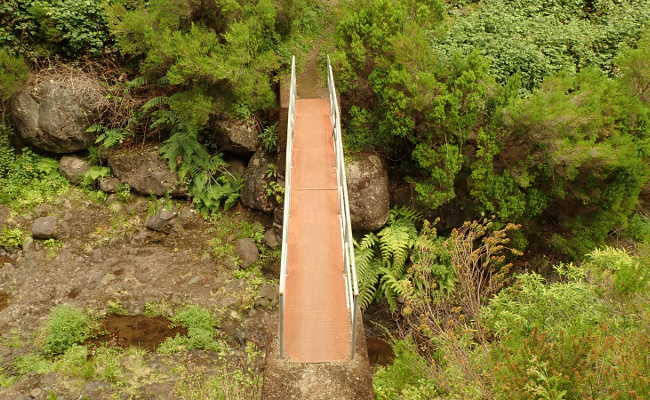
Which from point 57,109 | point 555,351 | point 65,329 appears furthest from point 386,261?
point 57,109

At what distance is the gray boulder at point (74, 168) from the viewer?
37.0 ft

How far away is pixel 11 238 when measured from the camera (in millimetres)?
10234

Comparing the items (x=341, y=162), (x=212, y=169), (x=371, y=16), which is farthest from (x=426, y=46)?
(x=212, y=169)

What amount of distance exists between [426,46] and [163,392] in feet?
25.5

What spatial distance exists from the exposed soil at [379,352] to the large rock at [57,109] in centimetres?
815

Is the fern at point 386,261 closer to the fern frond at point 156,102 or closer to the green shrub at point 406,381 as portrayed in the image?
the green shrub at point 406,381

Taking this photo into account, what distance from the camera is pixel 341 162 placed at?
762 centimetres

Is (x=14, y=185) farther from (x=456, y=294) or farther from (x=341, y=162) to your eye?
(x=456, y=294)

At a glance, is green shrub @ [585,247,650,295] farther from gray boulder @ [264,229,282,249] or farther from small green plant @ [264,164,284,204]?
gray boulder @ [264,229,282,249]

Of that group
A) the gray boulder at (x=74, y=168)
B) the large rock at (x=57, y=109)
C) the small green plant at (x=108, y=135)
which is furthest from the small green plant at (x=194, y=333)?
the large rock at (x=57, y=109)

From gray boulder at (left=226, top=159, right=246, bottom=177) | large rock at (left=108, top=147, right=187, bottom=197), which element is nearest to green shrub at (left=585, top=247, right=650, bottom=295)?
gray boulder at (left=226, top=159, right=246, bottom=177)

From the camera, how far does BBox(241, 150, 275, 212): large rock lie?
10.6 metres

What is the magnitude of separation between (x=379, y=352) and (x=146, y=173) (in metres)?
6.63

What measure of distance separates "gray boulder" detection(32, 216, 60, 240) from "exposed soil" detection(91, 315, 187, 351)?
2758 millimetres
